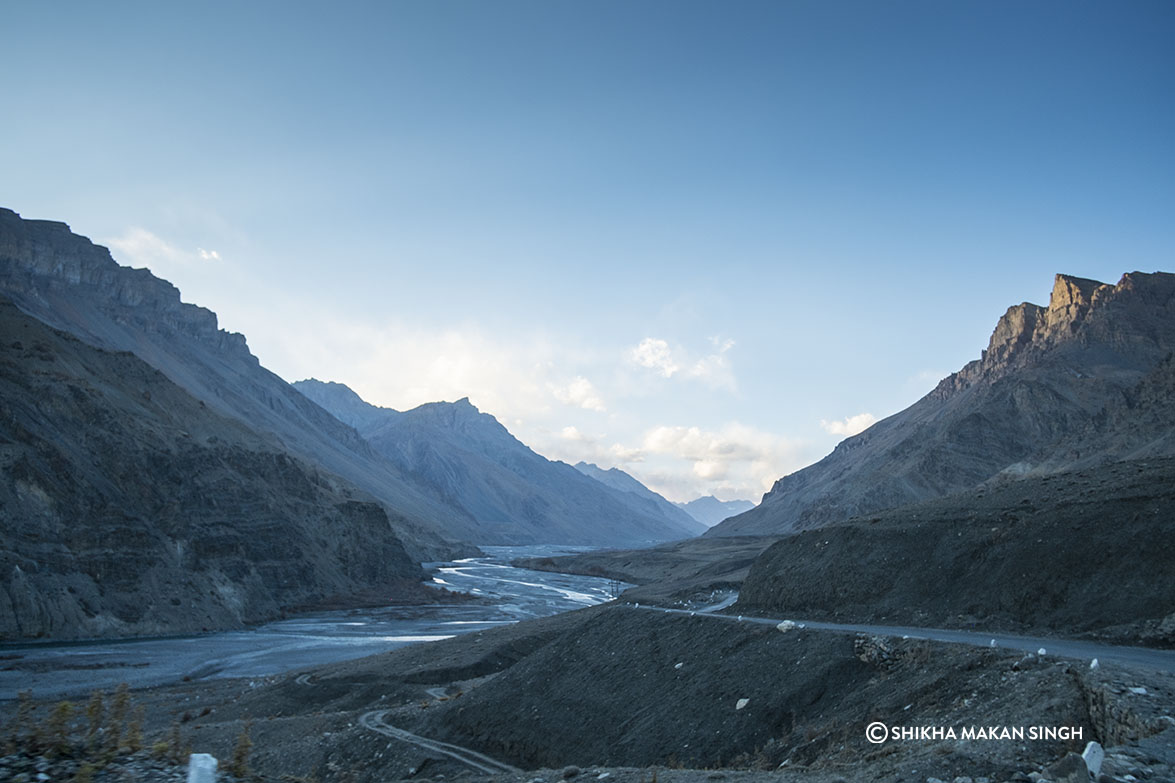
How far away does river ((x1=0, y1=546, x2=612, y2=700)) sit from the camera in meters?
46.6

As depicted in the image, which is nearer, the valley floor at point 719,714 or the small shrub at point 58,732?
the small shrub at point 58,732

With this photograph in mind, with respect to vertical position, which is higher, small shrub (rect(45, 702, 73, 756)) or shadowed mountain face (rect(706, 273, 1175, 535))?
shadowed mountain face (rect(706, 273, 1175, 535))

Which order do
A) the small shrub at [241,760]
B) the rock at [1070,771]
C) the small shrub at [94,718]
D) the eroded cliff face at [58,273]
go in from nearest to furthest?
1. the rock at [1070,771]
2. the small shrub at [241,760]
3. the small shrub at [94,718]
4. the eroded cliff face at [58,273]

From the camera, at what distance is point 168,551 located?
240 feet

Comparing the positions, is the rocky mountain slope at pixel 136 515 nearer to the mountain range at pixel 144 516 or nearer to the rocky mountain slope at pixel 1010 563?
the mountain range at pixel 144 516

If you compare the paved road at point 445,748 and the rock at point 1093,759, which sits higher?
the rock at point 1093,759

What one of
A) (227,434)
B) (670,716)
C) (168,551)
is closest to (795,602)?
(670,716)

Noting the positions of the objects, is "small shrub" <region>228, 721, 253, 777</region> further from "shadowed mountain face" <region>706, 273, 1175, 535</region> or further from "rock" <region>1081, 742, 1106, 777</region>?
"shadowed mountain face" <region>706, 273, 1175, 535</region>

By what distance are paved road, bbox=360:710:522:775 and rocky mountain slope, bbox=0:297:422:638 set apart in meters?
47.4

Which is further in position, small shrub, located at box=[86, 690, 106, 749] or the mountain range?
the mountain range

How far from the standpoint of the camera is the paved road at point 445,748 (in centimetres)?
2192

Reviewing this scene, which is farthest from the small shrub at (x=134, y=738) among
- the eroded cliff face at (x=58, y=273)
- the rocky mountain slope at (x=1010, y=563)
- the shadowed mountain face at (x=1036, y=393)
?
the eroded cliff face at (x=58, y=273)

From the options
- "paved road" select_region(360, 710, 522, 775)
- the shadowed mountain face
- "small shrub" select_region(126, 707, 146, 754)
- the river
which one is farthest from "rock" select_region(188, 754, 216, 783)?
the shadowed mountain face

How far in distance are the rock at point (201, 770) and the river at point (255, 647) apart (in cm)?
4360
